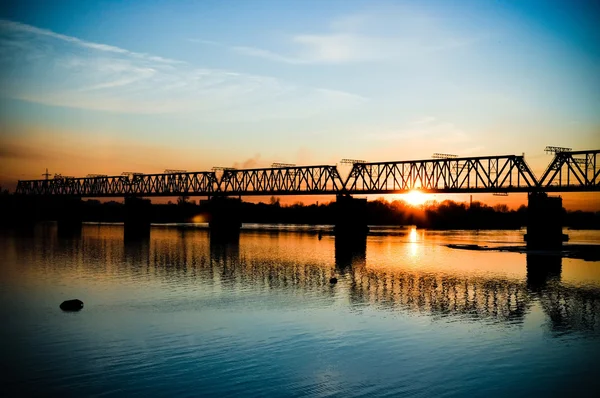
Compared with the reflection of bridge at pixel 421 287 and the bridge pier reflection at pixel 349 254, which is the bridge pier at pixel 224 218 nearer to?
the bridge pier reflection at pixel 349 254

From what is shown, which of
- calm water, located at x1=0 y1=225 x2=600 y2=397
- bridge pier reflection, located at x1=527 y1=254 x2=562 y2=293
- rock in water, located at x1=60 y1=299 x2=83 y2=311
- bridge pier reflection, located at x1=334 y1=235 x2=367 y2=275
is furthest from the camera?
bridge pier reflection, located at x1=334 y1=235 x2=367 y2=275

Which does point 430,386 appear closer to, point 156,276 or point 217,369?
point 217,369

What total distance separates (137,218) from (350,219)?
5746 cm

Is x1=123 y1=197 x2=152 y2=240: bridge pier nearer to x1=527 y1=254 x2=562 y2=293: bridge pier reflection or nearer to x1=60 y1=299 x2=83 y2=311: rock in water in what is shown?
x1=527 y1=254 x2=562 y2=293: bridge pier reflection

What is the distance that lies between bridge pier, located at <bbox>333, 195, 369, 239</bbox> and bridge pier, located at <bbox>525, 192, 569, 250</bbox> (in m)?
38.9

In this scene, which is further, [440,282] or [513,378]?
[440,282]

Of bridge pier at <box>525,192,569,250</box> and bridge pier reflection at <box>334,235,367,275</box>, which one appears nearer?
bridge pier reflection at <box>334,235,367,275</box>

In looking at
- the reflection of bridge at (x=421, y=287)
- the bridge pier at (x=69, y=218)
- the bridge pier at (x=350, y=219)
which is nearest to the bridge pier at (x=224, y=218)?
the bridge pier at (x=350, y=219)

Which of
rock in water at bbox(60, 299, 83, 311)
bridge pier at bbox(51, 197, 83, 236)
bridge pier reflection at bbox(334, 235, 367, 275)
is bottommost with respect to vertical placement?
bridge pier reflection at bbox(334, 235, 367, 275)

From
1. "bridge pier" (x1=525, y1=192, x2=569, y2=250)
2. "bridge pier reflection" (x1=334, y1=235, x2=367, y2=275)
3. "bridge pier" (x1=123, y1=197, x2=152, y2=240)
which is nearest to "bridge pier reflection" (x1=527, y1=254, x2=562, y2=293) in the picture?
"bridge pier" (x1=525, y1=192, x2=569, y2=250)

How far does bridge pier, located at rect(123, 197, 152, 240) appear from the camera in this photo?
5792 inches

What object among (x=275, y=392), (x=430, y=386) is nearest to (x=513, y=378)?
(x=430, y=386)

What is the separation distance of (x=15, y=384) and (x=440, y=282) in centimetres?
4275

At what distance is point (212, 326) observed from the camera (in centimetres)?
3378
